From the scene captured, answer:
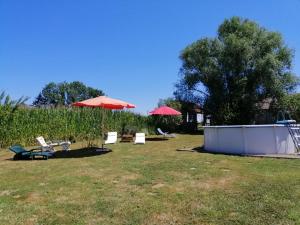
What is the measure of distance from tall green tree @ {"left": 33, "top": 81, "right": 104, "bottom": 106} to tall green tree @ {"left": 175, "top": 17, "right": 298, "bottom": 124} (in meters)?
57.6

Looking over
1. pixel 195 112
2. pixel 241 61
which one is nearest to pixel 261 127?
pixel 241 61

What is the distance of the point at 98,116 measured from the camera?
2508 centimetres

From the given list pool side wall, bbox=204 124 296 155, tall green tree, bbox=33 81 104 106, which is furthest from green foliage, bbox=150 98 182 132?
tall green tree, bbox=33 81 104 106

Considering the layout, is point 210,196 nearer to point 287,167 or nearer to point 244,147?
point 287,167

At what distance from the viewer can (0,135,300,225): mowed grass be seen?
5.97 metres

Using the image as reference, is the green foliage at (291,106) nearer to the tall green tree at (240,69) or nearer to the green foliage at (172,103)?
the tall green tree at (240,69)

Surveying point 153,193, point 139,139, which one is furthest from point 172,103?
point 153,193

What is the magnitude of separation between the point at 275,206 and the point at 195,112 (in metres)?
30.2

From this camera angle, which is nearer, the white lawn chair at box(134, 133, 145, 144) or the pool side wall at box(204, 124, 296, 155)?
the pool side wall at box(204, 124, 296, 155)

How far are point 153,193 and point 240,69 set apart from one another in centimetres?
2658

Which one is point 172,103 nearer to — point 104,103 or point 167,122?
point 167,122

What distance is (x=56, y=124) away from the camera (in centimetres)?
2184

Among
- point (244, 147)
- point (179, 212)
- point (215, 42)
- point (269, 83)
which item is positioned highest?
point (215, 42)

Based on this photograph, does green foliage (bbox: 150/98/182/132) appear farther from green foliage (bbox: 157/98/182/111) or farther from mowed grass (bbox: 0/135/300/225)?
mowed grass (bbox: 0/135/300/225)
